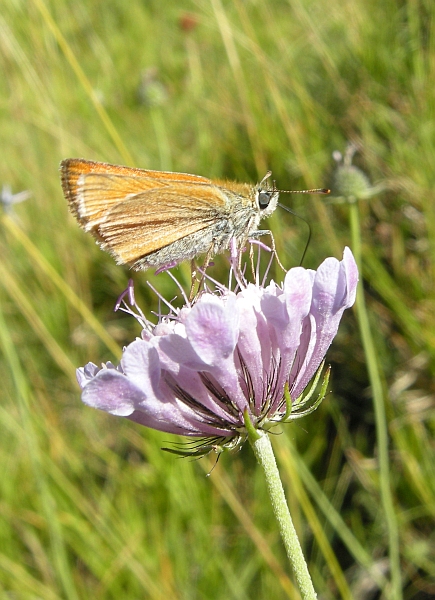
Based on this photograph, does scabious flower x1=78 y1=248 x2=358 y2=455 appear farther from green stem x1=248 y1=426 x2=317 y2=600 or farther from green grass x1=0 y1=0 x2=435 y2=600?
green grass x1=0 y1=0 x2=435 y2=600

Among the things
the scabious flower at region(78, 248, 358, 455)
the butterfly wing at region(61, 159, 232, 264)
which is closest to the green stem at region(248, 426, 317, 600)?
the scabious flower at region(78, 248, 358, 455)

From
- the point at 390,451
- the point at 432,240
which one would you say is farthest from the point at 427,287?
the point at 390,451

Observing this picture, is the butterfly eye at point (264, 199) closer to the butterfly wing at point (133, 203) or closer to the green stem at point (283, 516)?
the butterfly wing at point (133, 203)

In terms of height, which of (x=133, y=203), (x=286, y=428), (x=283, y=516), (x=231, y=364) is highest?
(x=133, y=203)

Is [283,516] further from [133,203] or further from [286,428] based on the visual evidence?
[286,428]

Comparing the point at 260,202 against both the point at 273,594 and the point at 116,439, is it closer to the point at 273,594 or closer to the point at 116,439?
the point at 273,594

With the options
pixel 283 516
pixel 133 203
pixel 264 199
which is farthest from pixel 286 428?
pixel 283 516
